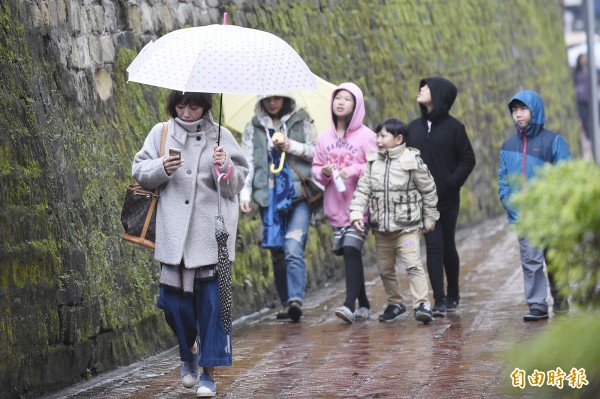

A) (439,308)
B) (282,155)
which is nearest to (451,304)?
(439,308)

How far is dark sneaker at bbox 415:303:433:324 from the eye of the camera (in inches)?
378

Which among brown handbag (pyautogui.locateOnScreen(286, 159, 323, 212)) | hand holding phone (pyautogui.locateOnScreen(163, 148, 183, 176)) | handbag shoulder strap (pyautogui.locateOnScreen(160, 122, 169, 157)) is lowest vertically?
brown handbag (pyautogui.locateOnScreen(286, 159, 323, 212))

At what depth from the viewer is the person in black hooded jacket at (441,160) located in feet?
33.0

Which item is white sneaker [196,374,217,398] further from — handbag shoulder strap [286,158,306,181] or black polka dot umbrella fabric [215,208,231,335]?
handbag shoulder strap [286,158,306,181]

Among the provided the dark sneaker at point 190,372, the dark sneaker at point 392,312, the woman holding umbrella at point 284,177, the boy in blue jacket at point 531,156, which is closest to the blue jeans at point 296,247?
the woman holding umbrella at point 284,177

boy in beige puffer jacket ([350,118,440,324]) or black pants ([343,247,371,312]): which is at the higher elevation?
boy in beige puffer jacket ([350,118,440,324])

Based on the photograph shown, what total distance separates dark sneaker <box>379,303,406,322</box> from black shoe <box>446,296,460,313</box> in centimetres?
44

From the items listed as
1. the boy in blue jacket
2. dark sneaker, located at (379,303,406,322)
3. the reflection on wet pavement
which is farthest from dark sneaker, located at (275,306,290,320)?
the boy in blue jacket

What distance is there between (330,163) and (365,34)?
4.99 metres

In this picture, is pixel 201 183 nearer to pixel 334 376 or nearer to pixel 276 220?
pixel 334 376

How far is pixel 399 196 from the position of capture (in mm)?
9609

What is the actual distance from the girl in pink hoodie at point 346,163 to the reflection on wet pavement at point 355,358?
393mm

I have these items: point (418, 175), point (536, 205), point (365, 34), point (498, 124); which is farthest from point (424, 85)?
point (498, 124)

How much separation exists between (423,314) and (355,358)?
1.46 meters
